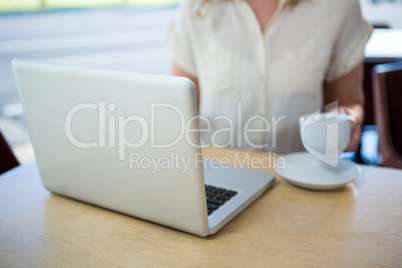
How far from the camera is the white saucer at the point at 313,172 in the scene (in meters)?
0.87

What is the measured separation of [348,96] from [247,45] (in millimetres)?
372

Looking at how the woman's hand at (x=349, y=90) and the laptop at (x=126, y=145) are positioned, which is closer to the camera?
the laptop at (x=126, y=145)

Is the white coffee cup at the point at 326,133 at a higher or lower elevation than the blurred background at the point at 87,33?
higher

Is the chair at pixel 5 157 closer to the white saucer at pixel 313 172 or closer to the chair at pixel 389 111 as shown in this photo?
the white saucer at pixel 313 172

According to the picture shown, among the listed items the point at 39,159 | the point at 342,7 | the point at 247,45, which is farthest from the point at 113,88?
the point at 342,7

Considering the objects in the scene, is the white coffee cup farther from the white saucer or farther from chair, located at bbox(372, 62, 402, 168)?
chair, located at bbox(372, 62, 402, 168)

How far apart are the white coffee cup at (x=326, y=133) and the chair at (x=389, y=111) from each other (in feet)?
2.90

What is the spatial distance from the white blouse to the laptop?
0.54 metres

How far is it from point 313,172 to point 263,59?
53cm

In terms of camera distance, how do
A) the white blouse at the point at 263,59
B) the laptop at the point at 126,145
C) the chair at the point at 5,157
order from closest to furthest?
the laptop at the point at 126,145, the chair at the point at 5,157, the white blouse at the point at 263,59

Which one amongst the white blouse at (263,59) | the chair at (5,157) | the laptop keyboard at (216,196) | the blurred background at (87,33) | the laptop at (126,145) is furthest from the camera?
the blurred background at (87,33)

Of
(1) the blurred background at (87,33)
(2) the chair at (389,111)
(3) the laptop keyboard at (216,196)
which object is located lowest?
(1) the blurred background at (87,33)

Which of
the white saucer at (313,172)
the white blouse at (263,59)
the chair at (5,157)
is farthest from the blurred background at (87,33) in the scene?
the white saucer at (313,172)

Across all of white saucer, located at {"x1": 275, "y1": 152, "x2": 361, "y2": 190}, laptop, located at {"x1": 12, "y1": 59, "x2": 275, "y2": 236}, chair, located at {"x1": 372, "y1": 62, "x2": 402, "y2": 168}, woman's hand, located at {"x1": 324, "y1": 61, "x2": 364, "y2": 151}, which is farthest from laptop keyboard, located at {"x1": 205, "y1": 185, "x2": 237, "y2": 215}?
chair, located at {"x1": 372, "y1": 62, "x2": 402, "y2": 168}
